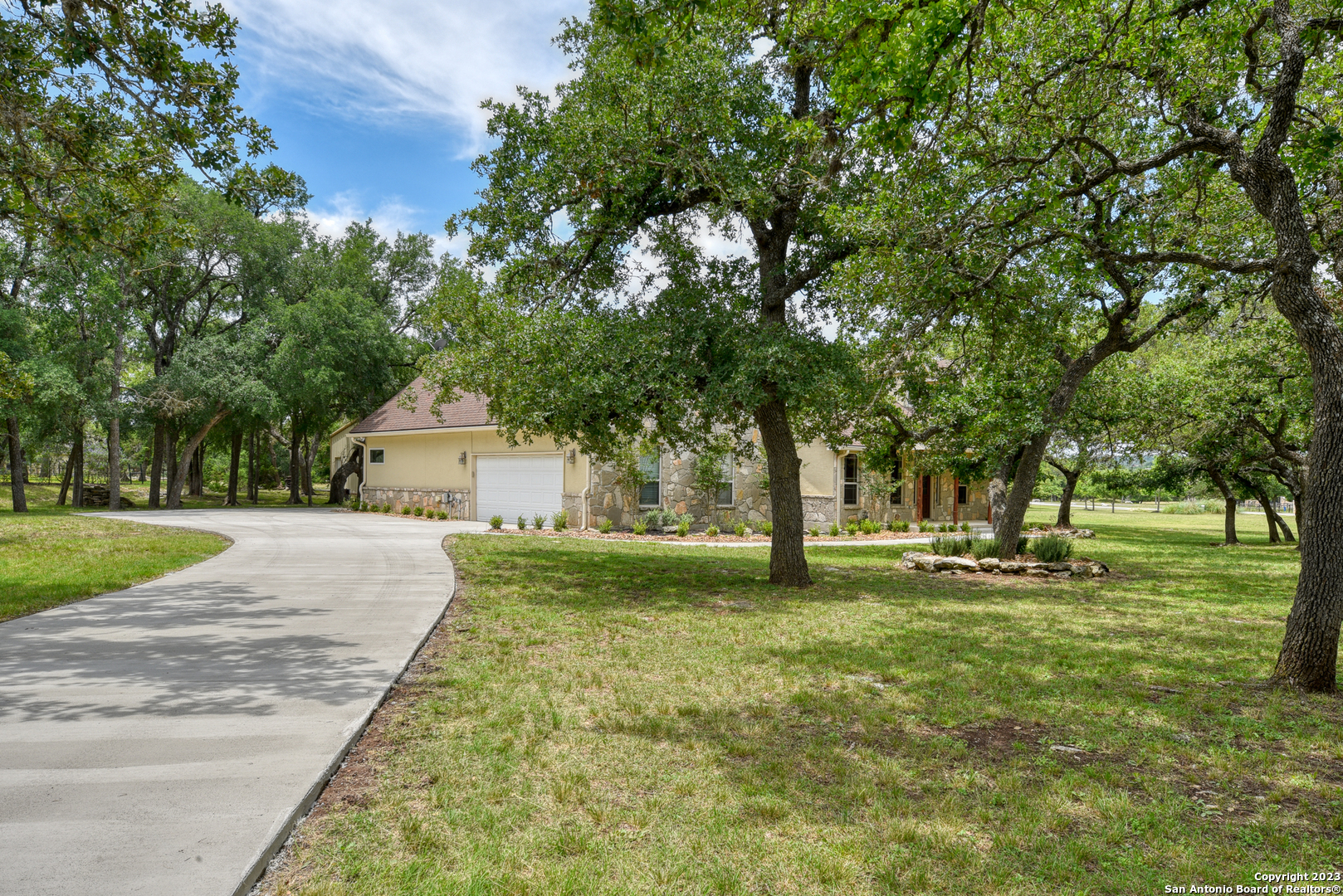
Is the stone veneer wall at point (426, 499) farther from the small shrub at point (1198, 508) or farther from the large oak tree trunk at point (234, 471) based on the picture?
the small shrub at point (1198, 508)

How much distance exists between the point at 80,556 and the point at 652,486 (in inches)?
492

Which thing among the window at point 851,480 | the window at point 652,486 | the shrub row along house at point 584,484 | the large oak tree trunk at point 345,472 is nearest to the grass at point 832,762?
the shrub row along house at point 584,484

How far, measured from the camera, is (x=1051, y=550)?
1355cm

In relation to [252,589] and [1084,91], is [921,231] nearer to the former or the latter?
[1084,91]

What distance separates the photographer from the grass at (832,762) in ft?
9.62

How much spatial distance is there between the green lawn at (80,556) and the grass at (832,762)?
461 cm

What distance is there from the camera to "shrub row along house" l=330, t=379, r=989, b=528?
19.9 metres

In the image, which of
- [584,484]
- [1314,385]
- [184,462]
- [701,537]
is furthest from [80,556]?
[184,462]

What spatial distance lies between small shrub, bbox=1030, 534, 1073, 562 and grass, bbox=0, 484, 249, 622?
14.5 m

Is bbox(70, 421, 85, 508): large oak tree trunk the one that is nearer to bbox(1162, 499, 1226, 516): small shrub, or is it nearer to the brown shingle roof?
the brown shingle roof

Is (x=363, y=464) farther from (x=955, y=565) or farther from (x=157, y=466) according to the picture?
(x=955, y=565)

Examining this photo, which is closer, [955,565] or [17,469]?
[955,565]

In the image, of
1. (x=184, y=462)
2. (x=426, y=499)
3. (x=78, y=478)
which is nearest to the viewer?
(x=426, y=499)

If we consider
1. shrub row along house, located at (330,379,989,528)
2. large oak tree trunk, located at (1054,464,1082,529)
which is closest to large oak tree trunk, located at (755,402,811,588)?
shrub row along house, located at (330,379,989,528)
